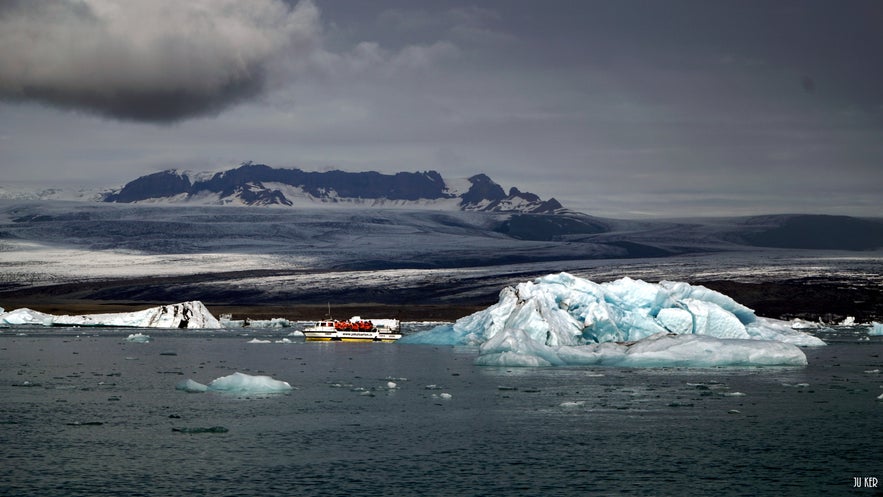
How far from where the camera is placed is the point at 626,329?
169 feet

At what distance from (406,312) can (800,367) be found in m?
81.4

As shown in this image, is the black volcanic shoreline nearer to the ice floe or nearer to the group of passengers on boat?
the group of passengers on boat

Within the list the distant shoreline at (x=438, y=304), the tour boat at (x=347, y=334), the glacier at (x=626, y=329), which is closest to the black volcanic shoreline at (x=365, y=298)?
the distant shoreline at (x=438, y=304)

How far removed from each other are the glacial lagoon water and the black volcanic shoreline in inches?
2898

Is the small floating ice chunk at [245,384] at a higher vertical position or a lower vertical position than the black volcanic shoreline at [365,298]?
→ higher

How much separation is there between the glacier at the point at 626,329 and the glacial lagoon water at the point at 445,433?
1.39 metres

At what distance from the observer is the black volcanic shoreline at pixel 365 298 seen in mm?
112688

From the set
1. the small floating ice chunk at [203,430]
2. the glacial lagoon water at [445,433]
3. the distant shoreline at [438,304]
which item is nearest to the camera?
the glacial lagoon water at [445,433]

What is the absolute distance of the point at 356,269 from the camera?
158m

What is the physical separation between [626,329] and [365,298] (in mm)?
87788

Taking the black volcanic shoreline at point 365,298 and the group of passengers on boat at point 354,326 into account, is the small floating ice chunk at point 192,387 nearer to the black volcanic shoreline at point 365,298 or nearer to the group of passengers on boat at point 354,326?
the group of passengers on boat at point 354,326

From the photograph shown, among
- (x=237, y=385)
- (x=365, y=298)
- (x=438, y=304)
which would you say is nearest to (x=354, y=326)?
(x=237, y=385)

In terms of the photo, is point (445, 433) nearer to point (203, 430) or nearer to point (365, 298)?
point (203, 430)

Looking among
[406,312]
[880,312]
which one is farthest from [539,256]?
[880,312]
